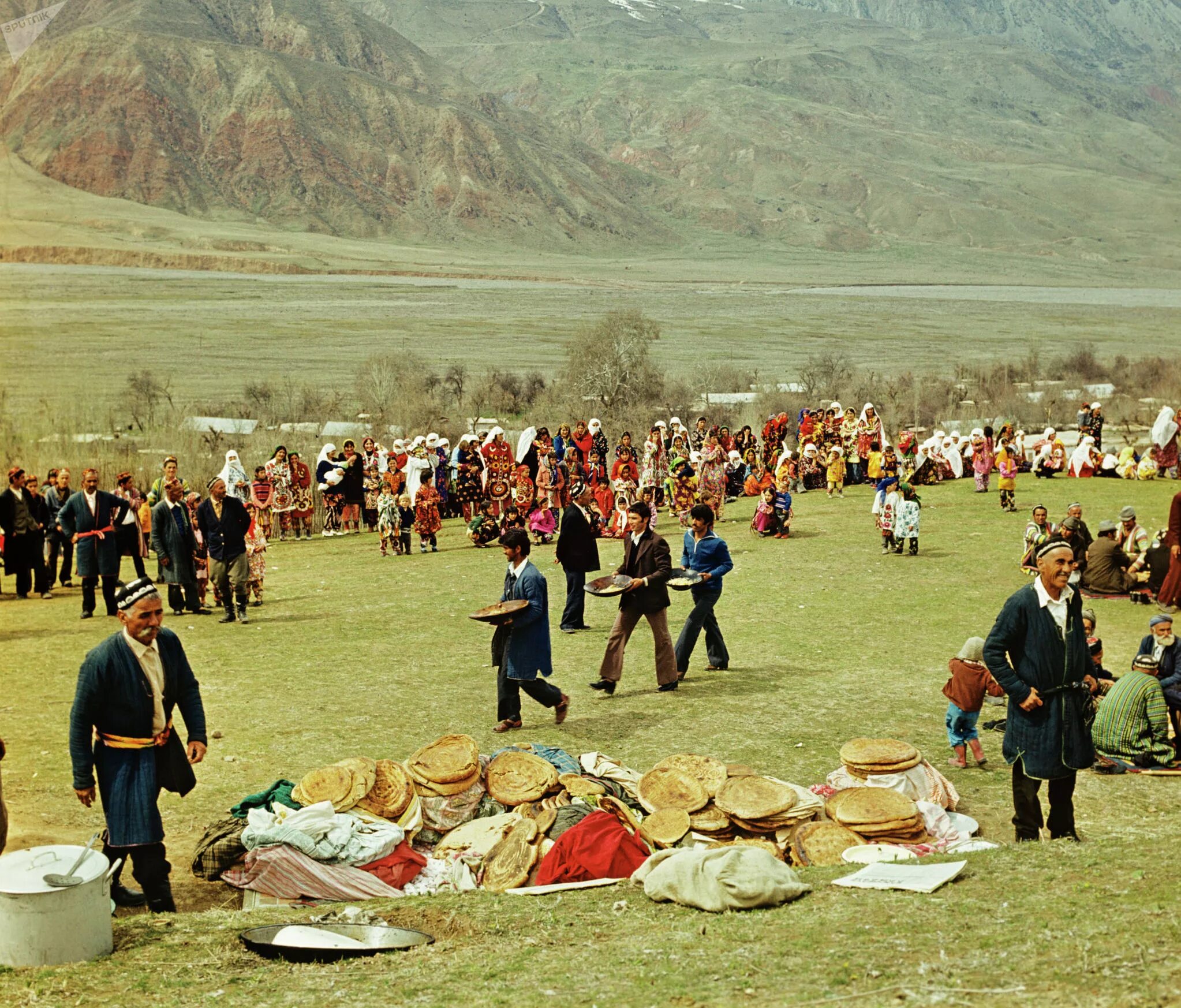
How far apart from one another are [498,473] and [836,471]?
714cm

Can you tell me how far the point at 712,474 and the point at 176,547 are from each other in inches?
380

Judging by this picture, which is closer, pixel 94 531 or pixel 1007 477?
pixel 94 531

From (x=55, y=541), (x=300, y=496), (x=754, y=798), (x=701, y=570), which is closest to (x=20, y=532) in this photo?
(x=55, y=541)

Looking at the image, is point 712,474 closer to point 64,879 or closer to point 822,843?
point 822,843

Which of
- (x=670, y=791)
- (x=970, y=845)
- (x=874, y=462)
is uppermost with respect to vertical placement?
(x=874, y=462)

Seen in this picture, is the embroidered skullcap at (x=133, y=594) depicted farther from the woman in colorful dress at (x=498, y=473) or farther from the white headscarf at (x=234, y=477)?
the woman in colorful dress at (x=498, y=473)

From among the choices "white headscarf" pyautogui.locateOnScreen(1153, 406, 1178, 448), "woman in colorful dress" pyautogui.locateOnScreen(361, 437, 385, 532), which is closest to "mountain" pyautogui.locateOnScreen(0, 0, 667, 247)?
"woman in colorful dress" pyautogui.locateOnScreen(361, 437, 385, 532)

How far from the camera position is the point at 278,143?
143 m

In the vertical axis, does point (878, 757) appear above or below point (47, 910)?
below

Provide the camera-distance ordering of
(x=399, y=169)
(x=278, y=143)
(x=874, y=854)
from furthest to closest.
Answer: (x=399, y=169)
(x=278, y=143)
(x=874, y=854)

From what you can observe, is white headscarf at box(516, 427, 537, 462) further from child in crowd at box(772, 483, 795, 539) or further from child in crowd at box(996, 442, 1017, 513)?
child in crowd at box(996, 442, 1017, 513)

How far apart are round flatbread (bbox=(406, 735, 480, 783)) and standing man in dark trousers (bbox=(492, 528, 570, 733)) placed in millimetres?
1541

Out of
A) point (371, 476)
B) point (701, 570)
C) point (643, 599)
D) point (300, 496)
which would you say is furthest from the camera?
point (371, 476)

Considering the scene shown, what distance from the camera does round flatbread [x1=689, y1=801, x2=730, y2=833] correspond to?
741 cm
